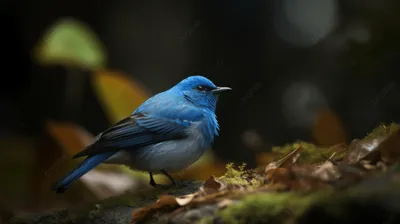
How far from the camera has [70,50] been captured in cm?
680

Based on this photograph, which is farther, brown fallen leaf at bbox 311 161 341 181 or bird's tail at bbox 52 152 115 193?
bird's tail at bbox 52 152 115 193

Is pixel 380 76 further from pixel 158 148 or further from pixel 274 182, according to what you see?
pixel 274 182

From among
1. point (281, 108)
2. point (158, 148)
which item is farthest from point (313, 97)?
point (158, 148)

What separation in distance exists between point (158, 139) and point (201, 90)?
66cm

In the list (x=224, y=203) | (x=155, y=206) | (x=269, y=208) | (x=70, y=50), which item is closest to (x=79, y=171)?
(x=155, y=206)

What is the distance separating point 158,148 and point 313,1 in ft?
24.7

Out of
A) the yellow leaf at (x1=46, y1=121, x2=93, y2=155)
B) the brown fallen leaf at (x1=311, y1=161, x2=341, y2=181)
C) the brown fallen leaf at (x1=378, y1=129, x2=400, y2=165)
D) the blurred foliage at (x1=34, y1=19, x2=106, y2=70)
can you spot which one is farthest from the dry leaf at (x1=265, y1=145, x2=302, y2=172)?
the blurred foliage at (x1=34, y1=19, x2=106, y2=70)

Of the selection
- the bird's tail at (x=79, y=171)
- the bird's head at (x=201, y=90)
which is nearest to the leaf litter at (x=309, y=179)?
the bird's tail at (x=79, y=171)

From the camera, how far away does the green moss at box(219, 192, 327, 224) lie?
229 cm

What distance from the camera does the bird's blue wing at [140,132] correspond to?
4.22m

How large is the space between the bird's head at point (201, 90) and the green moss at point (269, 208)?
226 centimetres

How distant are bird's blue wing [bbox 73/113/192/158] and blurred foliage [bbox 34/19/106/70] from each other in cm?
241

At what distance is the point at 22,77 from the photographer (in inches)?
437

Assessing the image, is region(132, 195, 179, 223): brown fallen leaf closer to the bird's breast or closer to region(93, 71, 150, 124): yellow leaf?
the bird's breast
